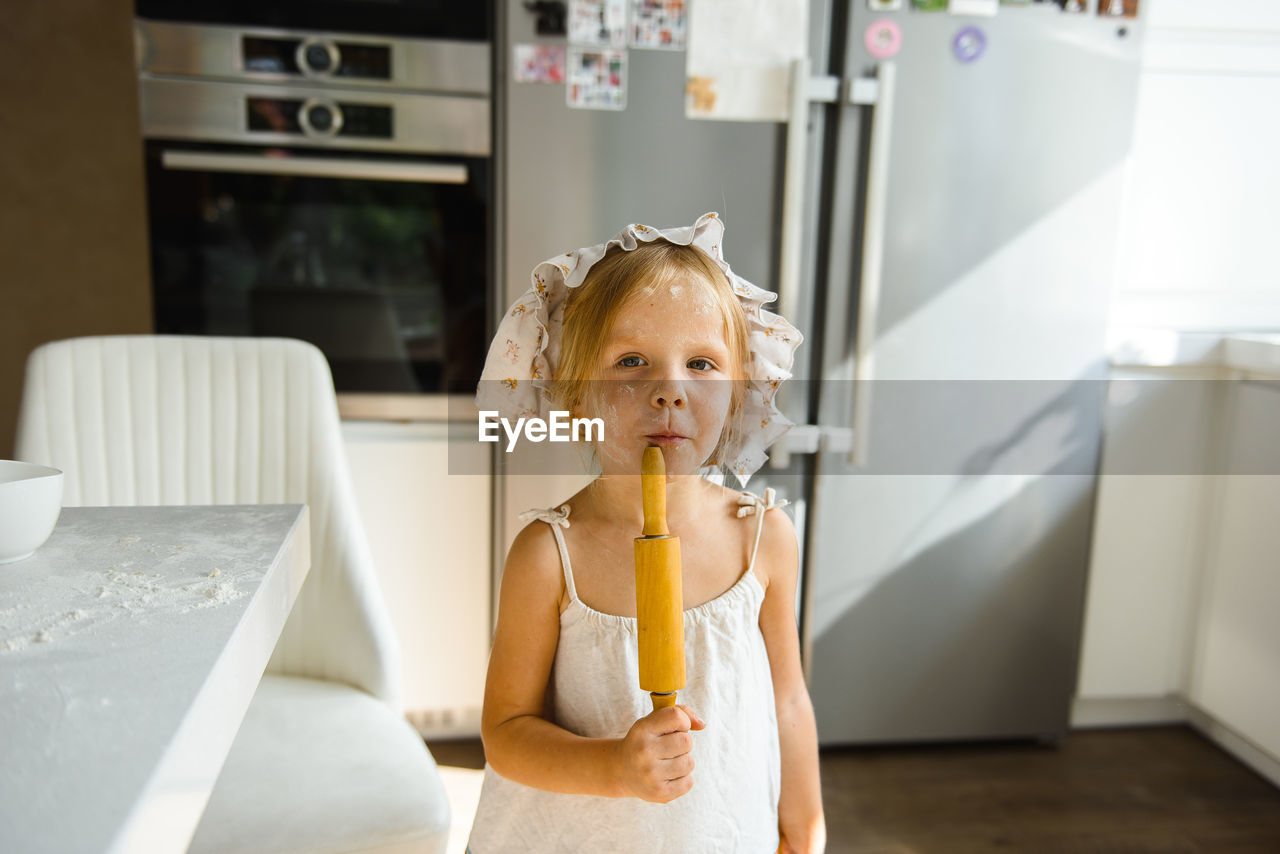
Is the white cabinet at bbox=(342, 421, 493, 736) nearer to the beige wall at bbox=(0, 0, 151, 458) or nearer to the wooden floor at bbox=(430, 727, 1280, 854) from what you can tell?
the wooden floor at bbox=(430, 727, 1280, 854)

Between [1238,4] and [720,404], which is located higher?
[1238,4]

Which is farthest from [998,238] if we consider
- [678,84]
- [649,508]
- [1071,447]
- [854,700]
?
[649,508]

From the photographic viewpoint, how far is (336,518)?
1.25 m

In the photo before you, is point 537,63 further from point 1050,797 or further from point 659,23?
point 1050,797

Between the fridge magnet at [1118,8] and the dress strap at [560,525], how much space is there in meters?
1.52

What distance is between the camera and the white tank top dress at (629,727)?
863 mm

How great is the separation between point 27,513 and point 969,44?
165cm

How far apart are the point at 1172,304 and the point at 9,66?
8.60 feet

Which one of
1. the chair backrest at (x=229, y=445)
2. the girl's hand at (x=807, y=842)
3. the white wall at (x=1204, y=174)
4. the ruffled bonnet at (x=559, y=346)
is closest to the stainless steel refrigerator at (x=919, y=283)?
the white wall at (x=1204, y=174)

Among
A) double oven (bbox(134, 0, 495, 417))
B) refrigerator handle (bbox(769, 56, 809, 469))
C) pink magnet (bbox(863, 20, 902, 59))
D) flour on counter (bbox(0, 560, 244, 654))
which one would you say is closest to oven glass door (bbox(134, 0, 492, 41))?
double oven (bbox(134, 0, 495, 417))

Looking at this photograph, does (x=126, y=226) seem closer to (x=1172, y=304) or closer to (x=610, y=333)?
(x=610, y=333)

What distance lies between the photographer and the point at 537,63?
163 cm

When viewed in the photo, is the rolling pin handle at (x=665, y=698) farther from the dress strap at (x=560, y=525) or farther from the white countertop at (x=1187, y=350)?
the white countertop at (x=1187, y=350)

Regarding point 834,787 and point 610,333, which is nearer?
point 610,333
